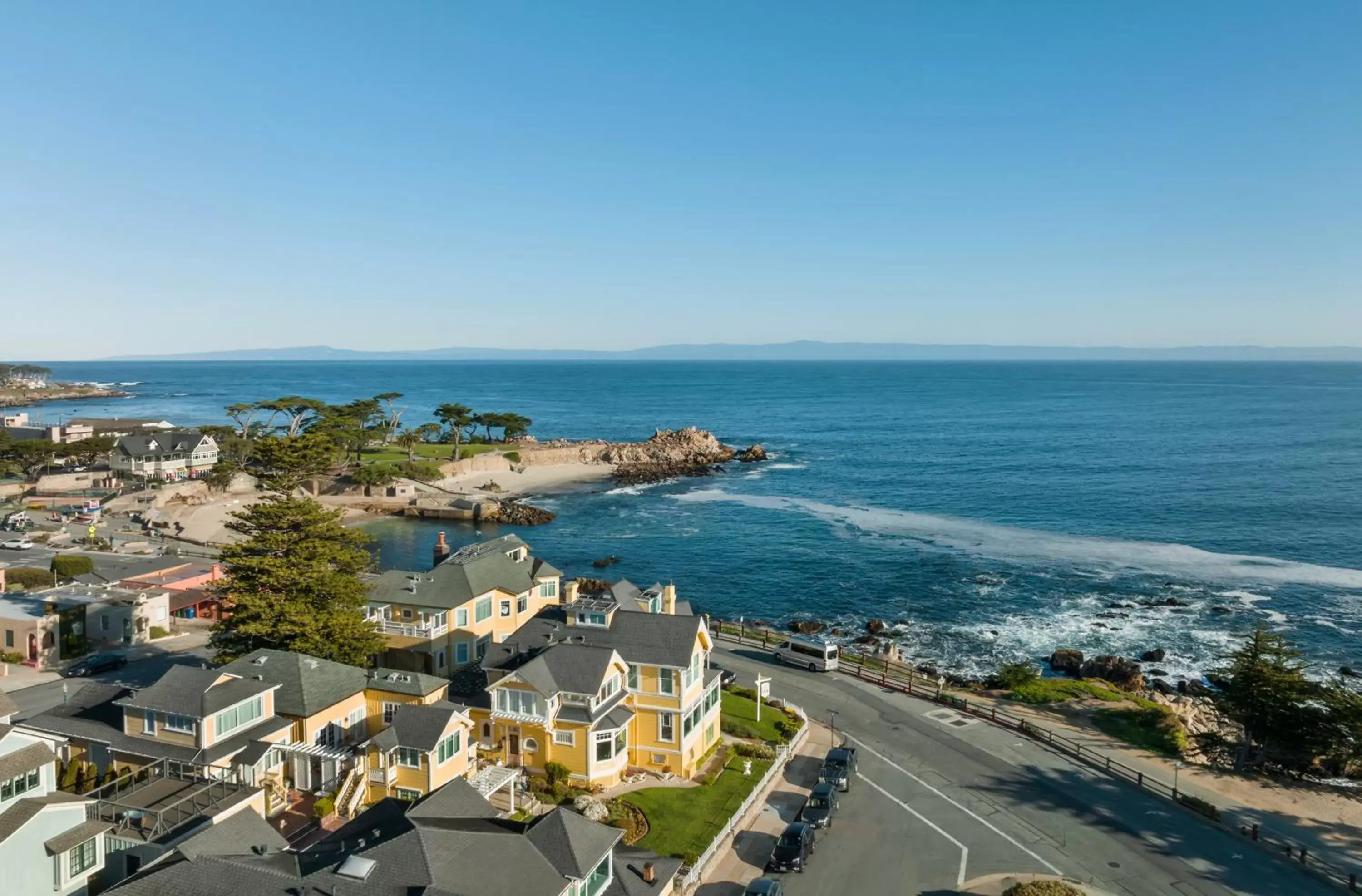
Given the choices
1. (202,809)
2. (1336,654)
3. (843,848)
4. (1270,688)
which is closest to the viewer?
(202,809)

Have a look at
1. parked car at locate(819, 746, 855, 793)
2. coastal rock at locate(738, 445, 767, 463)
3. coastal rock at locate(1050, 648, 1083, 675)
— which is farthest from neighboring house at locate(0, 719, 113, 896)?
coastal rock at locate(738, 445, 767, 463)

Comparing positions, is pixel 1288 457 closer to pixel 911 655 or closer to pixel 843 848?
pixel 911 655

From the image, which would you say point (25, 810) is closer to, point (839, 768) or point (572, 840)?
point (572, 840)

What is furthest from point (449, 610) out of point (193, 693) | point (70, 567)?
point (70, 567)

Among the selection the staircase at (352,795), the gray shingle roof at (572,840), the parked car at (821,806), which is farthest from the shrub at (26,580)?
the parked car at (821,806)

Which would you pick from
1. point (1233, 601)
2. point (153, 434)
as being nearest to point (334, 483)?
point (153, 434)
